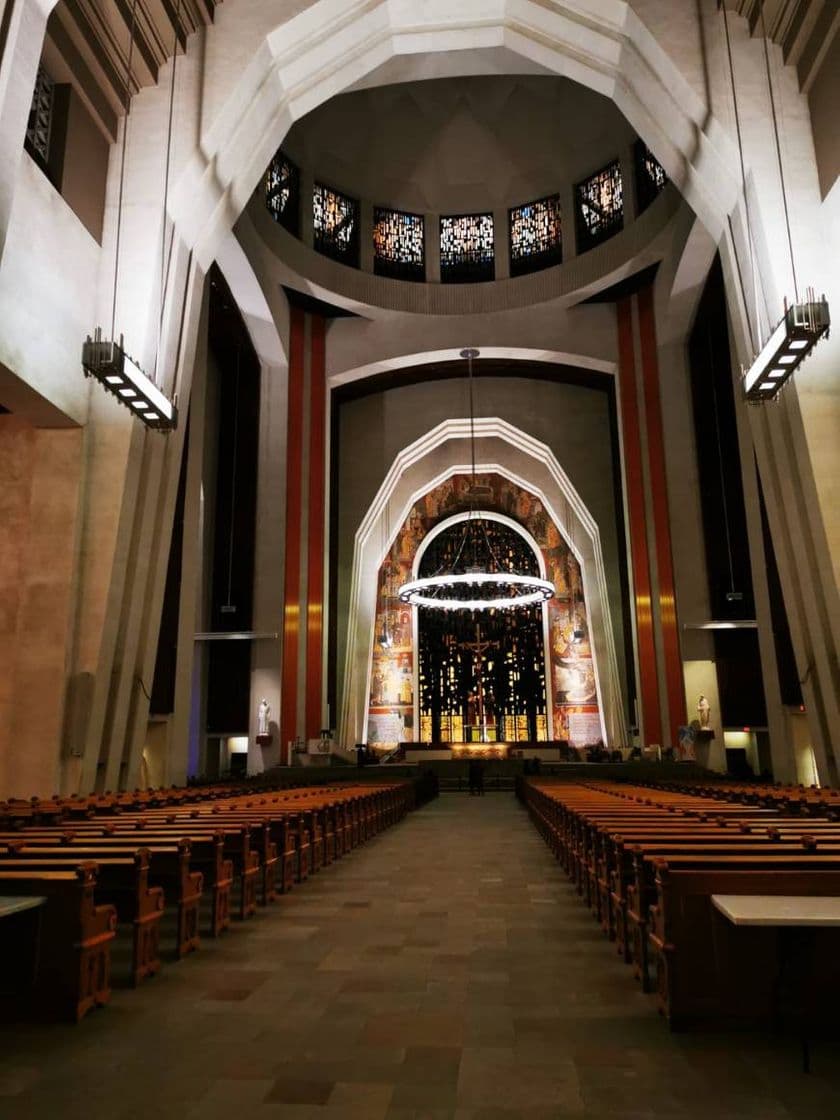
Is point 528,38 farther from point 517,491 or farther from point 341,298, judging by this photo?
point 517,491

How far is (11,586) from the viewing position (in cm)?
1014

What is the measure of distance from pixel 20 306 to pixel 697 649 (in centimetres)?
1462

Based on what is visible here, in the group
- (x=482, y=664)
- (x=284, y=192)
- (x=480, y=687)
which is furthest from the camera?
(x=482, y=664)

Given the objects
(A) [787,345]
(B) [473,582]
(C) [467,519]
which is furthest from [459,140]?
(A) [787,345]

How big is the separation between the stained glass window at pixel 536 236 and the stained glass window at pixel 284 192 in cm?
566

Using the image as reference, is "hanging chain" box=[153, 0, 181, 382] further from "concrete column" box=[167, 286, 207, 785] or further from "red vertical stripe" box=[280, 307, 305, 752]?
"red vertical stripe" box=[280, 307, 305, 752]

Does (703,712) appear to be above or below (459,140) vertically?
below

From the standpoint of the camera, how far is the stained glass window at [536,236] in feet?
68.9

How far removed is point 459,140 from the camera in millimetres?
21234

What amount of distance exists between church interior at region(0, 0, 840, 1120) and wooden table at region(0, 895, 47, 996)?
2cm

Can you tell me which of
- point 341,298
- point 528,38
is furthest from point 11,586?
point 341,298

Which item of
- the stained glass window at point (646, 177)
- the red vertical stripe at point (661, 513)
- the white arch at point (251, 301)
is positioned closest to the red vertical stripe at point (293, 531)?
the white arch at point (251, 301)

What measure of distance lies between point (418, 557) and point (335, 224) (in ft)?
32.7

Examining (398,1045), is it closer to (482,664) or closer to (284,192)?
(284,192)
